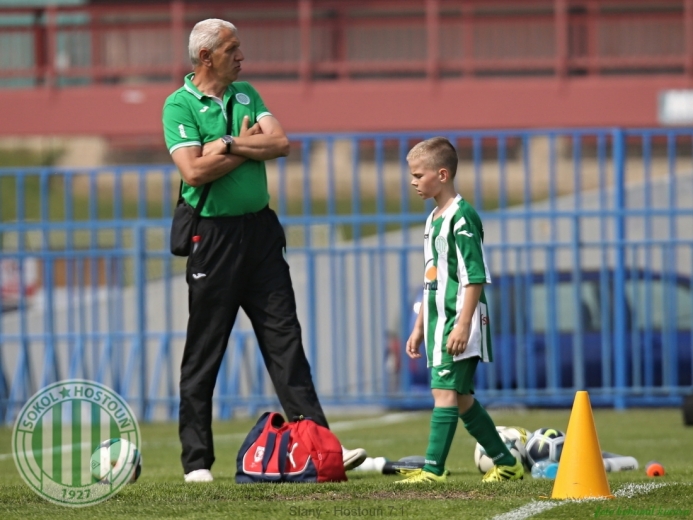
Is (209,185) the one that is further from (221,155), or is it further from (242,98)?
(242,98)

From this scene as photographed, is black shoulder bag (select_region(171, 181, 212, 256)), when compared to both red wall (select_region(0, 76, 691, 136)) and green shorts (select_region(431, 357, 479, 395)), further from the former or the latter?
red wall (select_region(0, 76, 691, 136))

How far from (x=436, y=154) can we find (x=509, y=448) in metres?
1.54

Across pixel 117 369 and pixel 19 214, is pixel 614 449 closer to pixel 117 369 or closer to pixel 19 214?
pixel 117 369

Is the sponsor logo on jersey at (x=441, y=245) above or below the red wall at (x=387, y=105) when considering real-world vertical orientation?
below

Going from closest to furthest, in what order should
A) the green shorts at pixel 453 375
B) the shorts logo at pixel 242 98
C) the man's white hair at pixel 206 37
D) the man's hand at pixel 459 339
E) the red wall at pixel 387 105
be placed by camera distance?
1. the man's hand at pixel 459 339
2. the green shorts at pixel 453 375
3. the man's white hair at pixel 206 37
4. the shorts logo at pixel 242 98
5. the red wall at pixel 387 105

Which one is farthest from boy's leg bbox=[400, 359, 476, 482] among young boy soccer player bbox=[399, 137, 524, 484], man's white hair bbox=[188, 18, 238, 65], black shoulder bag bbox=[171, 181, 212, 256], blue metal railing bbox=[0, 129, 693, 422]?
blue metal railing bbox=[0, 129, 693, 422]

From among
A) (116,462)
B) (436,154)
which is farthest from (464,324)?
(116,462)

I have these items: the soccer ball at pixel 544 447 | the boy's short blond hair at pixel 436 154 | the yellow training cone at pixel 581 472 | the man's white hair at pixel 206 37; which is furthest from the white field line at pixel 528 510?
the man's white hair at pixel 206 37

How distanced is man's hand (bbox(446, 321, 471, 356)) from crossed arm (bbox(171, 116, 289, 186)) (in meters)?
1.13

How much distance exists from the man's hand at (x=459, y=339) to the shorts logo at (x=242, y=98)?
4.75 ft

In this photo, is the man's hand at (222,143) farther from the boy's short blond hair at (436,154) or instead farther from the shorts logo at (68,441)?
the shorts logo at (68,441)

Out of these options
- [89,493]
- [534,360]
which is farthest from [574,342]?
[89,493]

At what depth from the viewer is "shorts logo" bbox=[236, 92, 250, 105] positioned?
6.47 m

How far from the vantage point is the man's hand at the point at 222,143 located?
6.21 m
